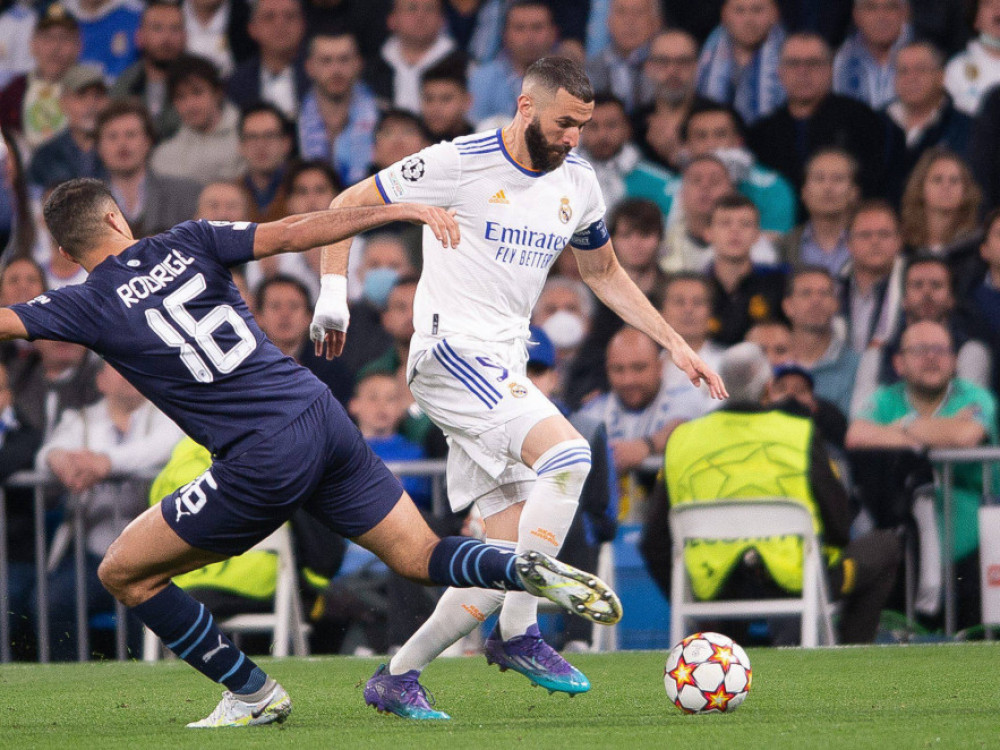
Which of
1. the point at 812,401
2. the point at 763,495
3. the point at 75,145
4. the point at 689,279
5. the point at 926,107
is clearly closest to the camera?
the point at 763,495

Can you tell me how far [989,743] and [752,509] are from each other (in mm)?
3685

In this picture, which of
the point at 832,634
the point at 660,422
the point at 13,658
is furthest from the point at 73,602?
the point at 832,634

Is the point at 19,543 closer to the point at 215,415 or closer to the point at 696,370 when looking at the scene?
the point at 215,415

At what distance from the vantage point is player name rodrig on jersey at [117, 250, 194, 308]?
541 cm

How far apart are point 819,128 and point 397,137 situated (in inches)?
119

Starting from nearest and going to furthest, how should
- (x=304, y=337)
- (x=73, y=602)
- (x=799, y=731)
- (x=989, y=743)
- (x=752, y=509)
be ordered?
(x=989, y=743), (x=799, y=731), (x=752, y=509), (x=73, y=602), (x=304, y=337)

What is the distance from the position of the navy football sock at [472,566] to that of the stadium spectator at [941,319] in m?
5.16

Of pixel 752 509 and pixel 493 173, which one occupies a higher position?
pixel 493 173

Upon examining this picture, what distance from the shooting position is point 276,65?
12.7 m

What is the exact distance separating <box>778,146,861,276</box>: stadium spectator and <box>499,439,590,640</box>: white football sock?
526 centimetres

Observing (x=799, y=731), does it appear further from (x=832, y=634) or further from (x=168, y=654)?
(x=168, y=654)

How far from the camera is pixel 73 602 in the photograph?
970 cm

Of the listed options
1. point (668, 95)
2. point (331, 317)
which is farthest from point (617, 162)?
point (331, 317)

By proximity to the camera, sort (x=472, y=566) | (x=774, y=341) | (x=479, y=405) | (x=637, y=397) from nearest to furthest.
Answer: (x=472, y=566) → (x=479, y=405) → (x=637, y=397) → (x=774, y=341)
